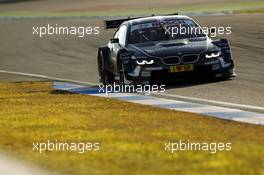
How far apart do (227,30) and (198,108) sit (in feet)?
56.2

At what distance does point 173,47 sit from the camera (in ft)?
49.4

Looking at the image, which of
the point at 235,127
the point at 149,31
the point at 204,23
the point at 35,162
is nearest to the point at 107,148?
the point at 35,162

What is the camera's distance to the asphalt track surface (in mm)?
13469

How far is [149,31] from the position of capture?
52.0ft

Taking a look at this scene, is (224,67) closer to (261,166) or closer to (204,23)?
(261,166)

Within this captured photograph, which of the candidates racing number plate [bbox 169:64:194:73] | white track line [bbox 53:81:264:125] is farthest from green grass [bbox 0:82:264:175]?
racing number plate [bbox 169:64:194:73]

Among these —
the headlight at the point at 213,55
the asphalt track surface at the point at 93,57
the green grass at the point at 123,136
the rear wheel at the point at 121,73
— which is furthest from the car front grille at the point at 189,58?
the green grass at the point at 123,136

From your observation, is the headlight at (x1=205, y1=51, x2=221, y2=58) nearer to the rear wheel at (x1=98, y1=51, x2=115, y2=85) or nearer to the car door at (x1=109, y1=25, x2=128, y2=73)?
the car door at (x1=109, y1=25, x2=128, y2=73)

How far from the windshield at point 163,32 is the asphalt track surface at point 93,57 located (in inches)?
40.8

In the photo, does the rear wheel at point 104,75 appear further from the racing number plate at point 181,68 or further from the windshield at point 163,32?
the racing number plate at point 181,68

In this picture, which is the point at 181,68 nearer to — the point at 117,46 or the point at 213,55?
the point at 213,55

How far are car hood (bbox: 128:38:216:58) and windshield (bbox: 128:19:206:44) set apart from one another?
288 millimetres

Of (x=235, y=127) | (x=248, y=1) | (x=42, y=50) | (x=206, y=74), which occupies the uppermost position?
(x=235, y=127)

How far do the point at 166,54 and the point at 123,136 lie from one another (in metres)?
6.30
